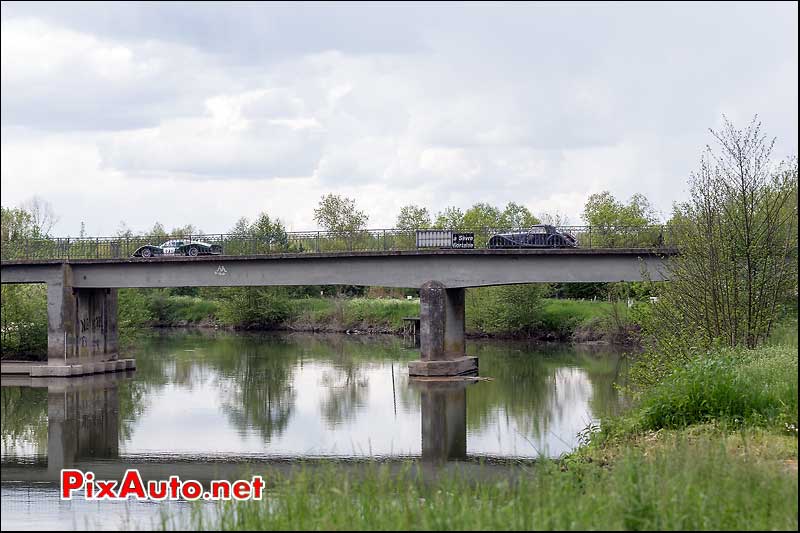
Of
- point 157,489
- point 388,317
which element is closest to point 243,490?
point 157,489

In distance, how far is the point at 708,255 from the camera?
26250 millimetres

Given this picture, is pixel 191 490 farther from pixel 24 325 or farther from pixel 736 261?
pixel 24 325

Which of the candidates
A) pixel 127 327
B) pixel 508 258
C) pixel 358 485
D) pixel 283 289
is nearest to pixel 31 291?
pixel 127 327

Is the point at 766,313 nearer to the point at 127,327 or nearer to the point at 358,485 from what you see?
the point at 358,485

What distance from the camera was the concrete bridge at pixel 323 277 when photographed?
45156 mm

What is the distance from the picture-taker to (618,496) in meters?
12.0

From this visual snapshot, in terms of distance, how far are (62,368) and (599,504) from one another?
131ft

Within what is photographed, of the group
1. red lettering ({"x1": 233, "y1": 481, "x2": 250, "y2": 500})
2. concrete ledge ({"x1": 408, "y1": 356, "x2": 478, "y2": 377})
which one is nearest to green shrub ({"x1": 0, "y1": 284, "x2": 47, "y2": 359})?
concrete ledge ({"x1": 408, "y1": 356, "x2": 478, "y2": 377})

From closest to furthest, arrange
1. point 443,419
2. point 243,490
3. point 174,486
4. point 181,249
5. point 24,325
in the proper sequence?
point 243,490 < point 174,486 < point 443,419 < point 24,325 < point 181,249

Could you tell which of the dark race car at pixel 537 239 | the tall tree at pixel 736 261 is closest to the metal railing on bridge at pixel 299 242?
the dark race car at pixel 537 239

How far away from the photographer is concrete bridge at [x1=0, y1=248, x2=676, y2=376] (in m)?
45.2

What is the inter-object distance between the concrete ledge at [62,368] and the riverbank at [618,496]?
35366mm

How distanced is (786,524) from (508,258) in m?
34.9

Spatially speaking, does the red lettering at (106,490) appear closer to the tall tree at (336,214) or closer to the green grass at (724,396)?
the green grass at (724,396)
